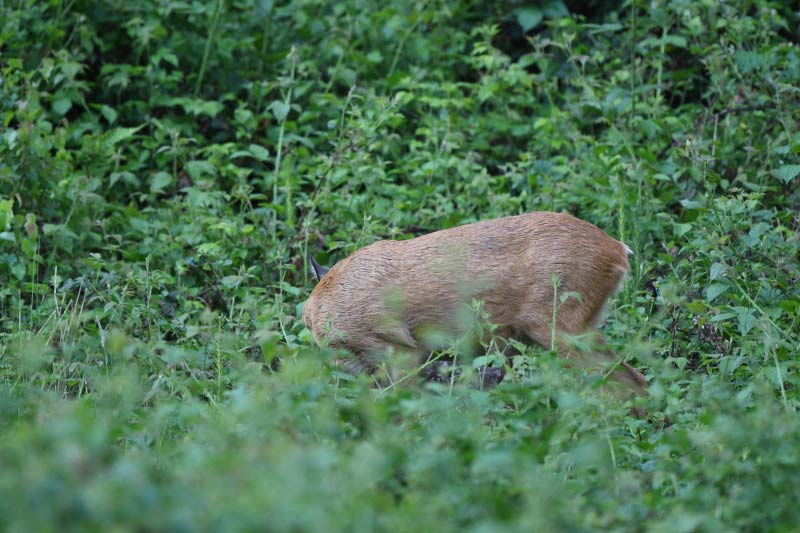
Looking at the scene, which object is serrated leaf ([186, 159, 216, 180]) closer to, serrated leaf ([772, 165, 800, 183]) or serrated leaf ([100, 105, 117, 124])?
serrated leaf ([100, 105, 117, 124])

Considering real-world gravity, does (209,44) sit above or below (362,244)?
above

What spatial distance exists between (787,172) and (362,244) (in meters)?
2.49

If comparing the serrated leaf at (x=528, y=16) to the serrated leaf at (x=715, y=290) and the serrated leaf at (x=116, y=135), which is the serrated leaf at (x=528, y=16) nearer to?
the serrated leaf at (x=116, y=135)

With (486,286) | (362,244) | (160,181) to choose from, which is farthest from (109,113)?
(486,286)

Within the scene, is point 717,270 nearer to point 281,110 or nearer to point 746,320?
point 746,320

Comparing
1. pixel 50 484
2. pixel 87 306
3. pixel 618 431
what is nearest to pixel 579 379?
pixel 618 431

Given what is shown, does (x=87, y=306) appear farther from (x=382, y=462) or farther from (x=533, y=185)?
(x=382, y=462)

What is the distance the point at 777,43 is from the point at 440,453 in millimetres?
6189

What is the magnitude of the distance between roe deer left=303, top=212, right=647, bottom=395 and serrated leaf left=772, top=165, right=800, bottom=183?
1.35m

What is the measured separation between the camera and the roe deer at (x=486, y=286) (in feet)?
17.6

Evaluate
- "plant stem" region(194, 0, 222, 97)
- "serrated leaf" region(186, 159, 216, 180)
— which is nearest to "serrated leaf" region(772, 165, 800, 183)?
"serrated leaf" region(186, 159, 216, 180)

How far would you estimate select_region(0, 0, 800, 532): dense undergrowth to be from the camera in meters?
3.02

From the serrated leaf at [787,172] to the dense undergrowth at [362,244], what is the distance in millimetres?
22

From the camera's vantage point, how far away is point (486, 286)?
5391mm
